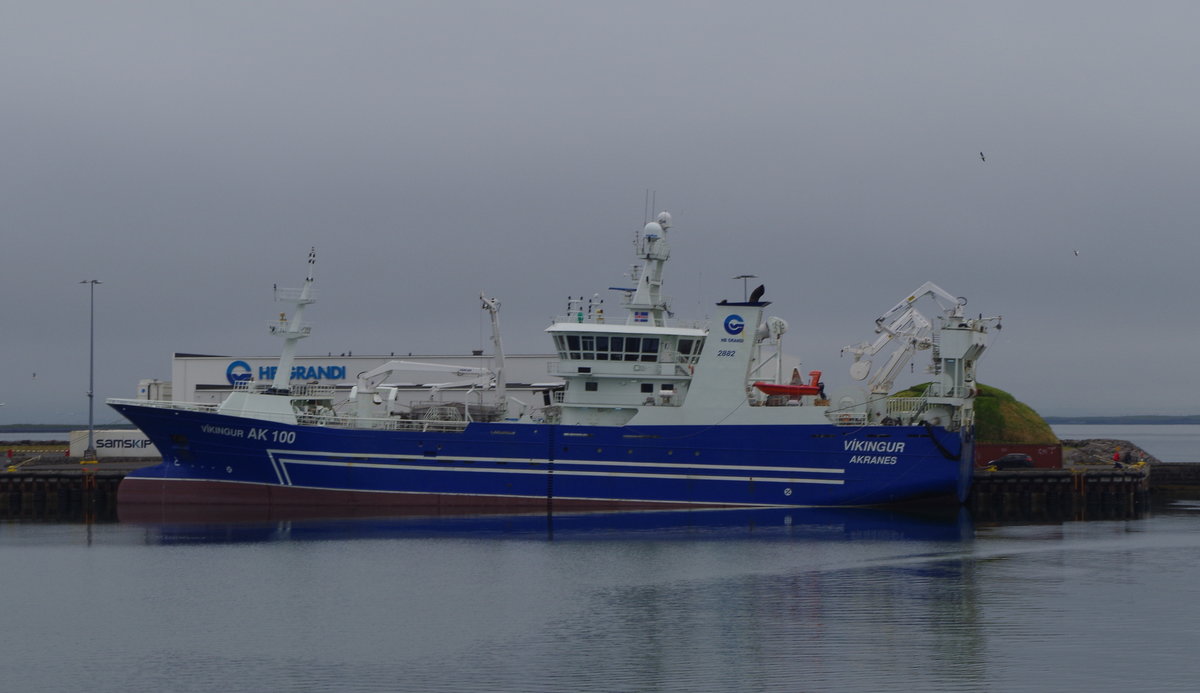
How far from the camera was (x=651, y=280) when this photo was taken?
39.0 metres

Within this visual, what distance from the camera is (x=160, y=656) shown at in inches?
795

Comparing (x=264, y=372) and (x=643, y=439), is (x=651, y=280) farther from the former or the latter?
(x=264, y=372)

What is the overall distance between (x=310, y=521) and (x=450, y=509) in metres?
4.09

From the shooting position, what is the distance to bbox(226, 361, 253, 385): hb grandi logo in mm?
58500

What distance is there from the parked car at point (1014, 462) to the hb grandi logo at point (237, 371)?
33.5 m

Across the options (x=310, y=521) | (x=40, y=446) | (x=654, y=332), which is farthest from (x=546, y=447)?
(x=40, y=446)

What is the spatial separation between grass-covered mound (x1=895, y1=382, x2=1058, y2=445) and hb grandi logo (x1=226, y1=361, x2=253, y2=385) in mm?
29717

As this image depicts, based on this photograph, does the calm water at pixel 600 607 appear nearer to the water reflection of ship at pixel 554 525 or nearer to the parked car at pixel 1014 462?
the water reflection of ship at pixel 554 525

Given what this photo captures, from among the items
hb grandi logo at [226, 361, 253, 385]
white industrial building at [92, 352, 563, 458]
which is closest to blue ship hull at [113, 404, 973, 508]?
white industrial building at [92, 352, 563, 458]

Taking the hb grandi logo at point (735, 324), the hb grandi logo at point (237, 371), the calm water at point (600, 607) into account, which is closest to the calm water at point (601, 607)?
the calm water at point (600, 607)

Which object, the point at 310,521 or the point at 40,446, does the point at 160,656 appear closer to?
the point at 310,521

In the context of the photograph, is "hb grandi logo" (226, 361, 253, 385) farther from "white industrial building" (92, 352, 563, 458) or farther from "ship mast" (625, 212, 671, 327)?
"ship mast" (625, 212, 671, 327)

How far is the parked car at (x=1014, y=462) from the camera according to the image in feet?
145


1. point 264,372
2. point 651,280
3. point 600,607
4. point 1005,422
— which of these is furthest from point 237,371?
point 600,607
